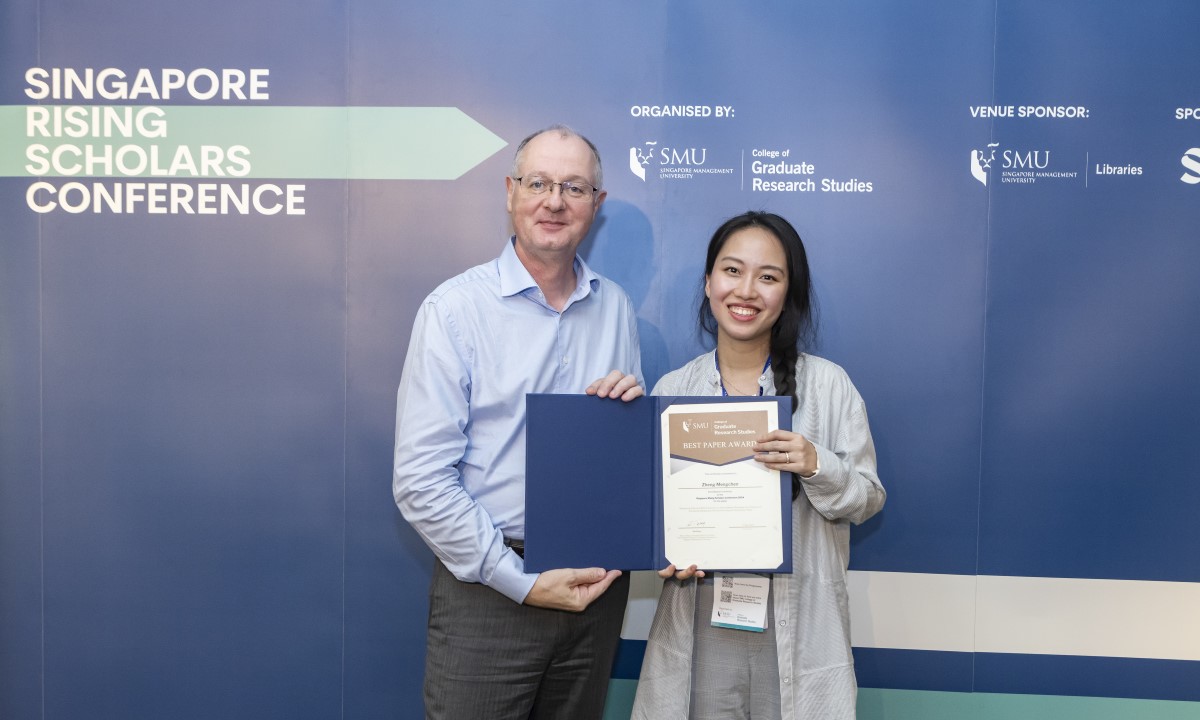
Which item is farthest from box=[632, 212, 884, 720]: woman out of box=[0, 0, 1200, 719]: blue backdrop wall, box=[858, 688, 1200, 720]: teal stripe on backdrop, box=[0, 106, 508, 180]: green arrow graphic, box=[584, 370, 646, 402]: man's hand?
box=[0, 106, 508, 180]: green arrow graphic

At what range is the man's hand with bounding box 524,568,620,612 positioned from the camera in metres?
1.84

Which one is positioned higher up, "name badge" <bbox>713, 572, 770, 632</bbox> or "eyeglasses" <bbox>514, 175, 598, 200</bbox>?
"eyeglasses" <bbox>514, 175, 598, 200</bbox>

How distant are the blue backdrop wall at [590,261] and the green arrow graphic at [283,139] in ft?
0.04

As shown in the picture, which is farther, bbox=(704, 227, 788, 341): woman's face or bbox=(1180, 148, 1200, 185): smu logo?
bbox=(1180, 148, 1200, 185): smu logo

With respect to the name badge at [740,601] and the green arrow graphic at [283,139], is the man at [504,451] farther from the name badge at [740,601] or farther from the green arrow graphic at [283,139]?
the green arrow graphic at [283,139]

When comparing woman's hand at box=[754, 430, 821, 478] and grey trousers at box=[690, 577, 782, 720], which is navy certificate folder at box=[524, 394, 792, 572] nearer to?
woman's hand at box=[754, 430, 821, 478]

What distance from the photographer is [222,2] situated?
2621mm

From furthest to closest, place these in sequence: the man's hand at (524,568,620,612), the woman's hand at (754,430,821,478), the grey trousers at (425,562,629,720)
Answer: the grey trousers at (425,562,629,720), the man's hand at (524,568,620,612), the woman's hand at (754,430,821,478)

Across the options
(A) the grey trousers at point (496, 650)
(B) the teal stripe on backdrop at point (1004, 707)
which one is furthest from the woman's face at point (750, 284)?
(B) the teal stripe on backdrop at point (1004, 707)

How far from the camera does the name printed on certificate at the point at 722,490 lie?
1776 mm

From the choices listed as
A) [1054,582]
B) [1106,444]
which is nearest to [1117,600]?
[1054,582]

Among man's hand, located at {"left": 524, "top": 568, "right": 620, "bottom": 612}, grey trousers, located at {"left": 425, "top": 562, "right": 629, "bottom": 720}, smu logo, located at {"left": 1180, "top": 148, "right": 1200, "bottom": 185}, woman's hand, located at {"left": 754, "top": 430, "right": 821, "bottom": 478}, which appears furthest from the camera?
smu logo, located at {"left": 1180, "top": 148, "right": 1200, "bottom": 185}

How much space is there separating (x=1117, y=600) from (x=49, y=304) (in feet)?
11.9

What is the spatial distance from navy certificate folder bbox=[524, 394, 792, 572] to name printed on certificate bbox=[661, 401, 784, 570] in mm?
37
